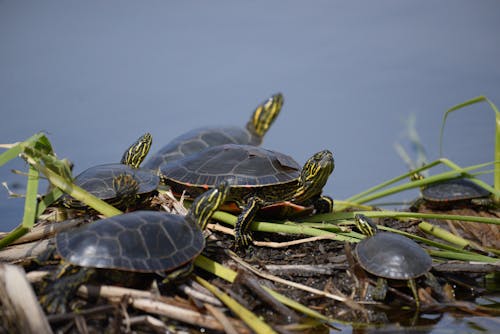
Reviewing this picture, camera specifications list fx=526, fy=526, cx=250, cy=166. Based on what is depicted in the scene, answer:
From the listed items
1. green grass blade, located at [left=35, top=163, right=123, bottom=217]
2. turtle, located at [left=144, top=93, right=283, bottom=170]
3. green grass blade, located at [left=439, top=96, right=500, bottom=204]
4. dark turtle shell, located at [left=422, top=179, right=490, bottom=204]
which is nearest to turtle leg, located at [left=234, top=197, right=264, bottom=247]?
green grass blade, located at [left=35, top=163, right=123, bottom=217]

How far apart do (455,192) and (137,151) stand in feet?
8.23

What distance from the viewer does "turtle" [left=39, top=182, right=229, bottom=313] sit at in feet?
6.93

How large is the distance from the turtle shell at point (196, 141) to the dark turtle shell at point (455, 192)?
165 centimetres

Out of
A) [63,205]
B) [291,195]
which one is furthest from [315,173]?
[63,205]

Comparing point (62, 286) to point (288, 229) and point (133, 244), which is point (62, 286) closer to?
point (133, 244)

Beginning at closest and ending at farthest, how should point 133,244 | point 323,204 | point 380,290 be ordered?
point 133,244 → point 380,290 → point 323,204

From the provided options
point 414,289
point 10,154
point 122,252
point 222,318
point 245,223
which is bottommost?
point 414,289

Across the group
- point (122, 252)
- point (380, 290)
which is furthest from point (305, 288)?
point (122, 252)

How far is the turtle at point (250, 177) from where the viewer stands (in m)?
2.92

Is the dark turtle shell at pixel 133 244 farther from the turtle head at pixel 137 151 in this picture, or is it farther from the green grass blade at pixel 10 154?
the turtle head at pixel 137 151

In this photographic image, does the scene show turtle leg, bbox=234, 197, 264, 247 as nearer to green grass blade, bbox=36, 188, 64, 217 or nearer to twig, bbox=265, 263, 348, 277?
twig, bbox=265, 263, 348, 277

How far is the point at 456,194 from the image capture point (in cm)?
416

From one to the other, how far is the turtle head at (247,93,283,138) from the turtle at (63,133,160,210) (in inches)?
88.9

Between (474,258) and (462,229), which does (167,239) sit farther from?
(462,229)
